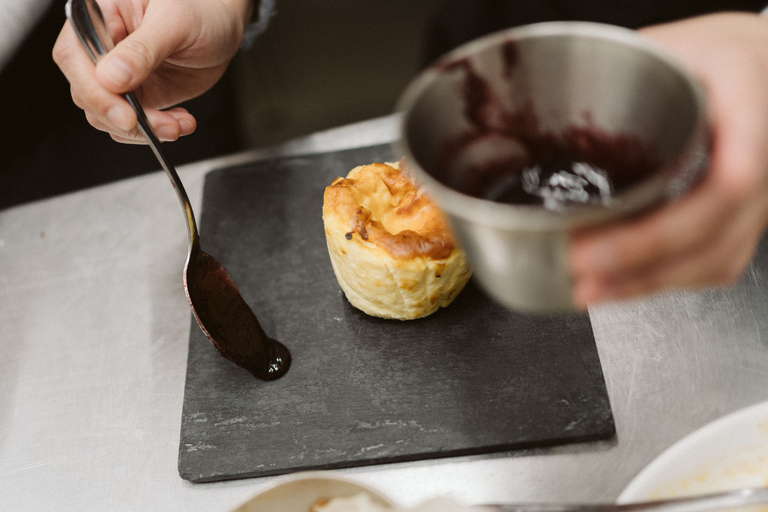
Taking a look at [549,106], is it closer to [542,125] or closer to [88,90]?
[542,125]

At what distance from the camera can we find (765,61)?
0.89 metres

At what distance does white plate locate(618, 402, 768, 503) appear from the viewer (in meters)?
1.06

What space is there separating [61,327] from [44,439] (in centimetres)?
38

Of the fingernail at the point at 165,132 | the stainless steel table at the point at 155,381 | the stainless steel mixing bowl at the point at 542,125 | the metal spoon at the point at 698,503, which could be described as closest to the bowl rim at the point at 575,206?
the stainless steel mixing bowl at the point at 542,125

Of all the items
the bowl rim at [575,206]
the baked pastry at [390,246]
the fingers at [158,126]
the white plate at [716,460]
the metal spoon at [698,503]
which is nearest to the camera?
the bowl rim at [575,206]

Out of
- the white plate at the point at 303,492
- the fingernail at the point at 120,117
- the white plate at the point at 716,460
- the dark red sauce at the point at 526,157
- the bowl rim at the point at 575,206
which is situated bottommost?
the white plate at the point at 716,460

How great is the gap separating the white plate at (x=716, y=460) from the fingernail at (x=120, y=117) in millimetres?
1344

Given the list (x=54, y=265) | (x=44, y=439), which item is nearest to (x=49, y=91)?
(x=54, y=265)

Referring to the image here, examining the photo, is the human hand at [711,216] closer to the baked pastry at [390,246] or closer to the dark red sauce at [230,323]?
the baked pastry at [390,246]

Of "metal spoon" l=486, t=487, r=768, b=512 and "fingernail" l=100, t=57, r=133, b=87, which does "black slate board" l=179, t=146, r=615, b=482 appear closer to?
"metal spoon" l=486, t=487, r=768, b=512

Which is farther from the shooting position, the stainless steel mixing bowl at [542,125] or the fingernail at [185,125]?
the fingernail at [185,125]

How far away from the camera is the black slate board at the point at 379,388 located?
1.39 meters

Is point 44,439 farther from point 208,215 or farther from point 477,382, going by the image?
point 477,382

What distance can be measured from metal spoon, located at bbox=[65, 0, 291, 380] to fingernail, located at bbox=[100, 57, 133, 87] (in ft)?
0.23
